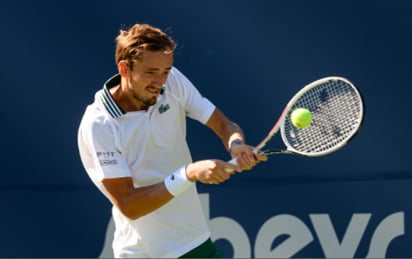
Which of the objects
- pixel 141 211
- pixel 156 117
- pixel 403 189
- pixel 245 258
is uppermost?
pixel 156 117

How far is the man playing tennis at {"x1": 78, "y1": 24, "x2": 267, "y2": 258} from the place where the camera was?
3408mm

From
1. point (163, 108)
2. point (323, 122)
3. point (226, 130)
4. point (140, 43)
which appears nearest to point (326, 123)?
point (323, 122)

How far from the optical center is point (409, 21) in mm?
4477

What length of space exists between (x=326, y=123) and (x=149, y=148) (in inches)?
25.1

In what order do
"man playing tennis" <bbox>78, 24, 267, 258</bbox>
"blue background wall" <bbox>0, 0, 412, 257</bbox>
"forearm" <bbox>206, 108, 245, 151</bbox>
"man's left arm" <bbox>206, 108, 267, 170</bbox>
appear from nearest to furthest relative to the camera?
"man's left arm" <bbox>206, 108, 267, 170</bbox> < "man playing tennis" <bbox>78, 24, 267, 258</bbox> < "forearm" <bbox>206, 108, 245, 151</bbox> < "blue background wall" <bbox>0, 0, 412, 257</bbox>

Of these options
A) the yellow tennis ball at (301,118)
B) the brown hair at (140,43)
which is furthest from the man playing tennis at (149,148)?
the yellow tennis ball at (301,118)

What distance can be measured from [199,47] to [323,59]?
1.84ft

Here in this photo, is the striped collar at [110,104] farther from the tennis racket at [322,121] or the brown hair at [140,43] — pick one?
the tennis racket at [322,121]

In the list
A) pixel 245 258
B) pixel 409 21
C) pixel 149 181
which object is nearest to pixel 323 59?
pixel 409 21

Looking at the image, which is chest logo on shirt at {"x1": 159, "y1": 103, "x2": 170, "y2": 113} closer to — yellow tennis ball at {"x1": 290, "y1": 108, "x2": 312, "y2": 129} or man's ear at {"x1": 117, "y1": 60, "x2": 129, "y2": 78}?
man's ear at {"x1": 117, "y1": 60, "x2": 129, "y2": 78}

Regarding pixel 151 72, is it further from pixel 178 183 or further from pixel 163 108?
pixel 178 183

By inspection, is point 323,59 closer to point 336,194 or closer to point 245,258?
point 336,194

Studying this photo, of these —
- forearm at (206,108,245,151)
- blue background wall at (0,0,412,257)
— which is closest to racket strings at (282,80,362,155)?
forearm at (206,108,245,151)

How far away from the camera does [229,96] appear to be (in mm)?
4641
